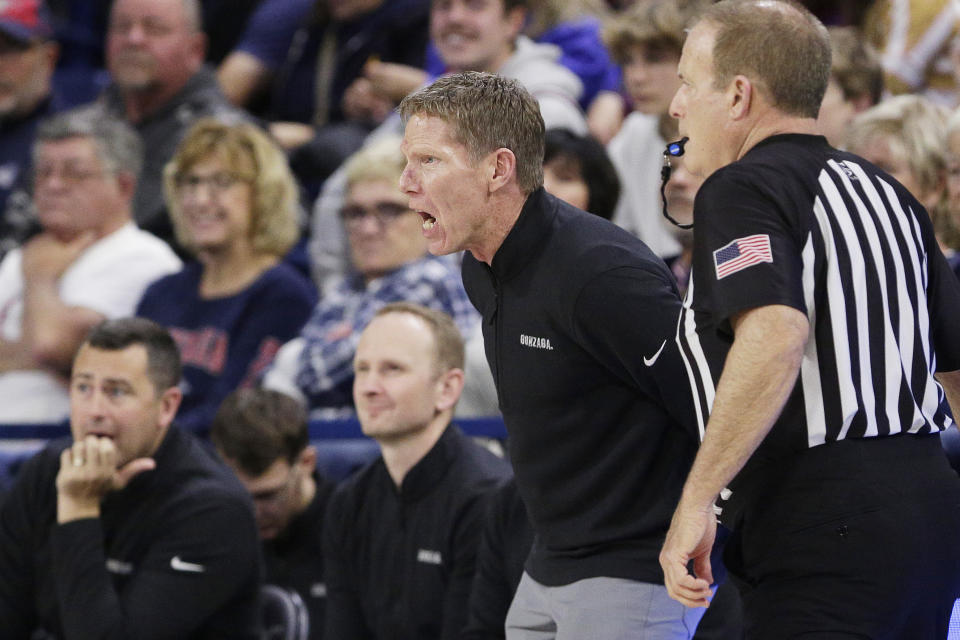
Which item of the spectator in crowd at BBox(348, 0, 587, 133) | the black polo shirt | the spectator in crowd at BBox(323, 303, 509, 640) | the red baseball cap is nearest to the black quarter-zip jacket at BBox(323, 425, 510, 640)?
the spectator in crowd at BBox(323, 303, 509, 640)

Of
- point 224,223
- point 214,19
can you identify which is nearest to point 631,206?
point 224,223

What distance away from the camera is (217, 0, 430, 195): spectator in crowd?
6723mm

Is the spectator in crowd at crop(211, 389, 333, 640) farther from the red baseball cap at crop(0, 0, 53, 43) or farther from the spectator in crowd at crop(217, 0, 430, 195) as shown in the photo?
the red baseball cap at crop(0, 0, 53, 43)

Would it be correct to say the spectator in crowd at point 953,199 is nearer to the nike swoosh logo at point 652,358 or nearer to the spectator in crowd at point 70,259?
the nike swoosh logo at point 652,358

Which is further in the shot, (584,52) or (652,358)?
(584,52)

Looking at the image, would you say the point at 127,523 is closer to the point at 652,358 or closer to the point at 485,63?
the point at 652,358

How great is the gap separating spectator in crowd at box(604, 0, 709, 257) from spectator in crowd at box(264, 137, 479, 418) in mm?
759

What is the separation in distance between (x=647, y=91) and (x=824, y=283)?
126 inches

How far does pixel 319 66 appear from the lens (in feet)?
23.6

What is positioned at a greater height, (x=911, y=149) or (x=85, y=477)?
(x=911, y=149)

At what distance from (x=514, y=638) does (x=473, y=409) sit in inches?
78.2

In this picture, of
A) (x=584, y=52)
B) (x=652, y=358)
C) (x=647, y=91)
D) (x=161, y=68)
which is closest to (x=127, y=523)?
(x=652, y=358)

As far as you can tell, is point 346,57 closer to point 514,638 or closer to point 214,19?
point 214,19

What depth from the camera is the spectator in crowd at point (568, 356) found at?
2.57m
